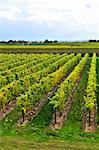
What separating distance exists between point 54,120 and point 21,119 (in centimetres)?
166

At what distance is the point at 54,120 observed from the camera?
59.8 ft

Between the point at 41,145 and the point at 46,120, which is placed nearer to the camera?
the point at 41,145

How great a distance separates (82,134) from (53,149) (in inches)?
104

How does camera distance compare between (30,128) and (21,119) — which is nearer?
(30,128)

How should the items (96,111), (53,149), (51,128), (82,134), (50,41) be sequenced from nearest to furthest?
(53,149) < (82,134) < (51,128) < (96,111) < (50,41)

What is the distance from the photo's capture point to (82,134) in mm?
15773

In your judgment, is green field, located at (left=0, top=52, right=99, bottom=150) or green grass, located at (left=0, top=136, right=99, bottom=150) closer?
green grass, located at (left=0, top=136, right=99, bottom=150)

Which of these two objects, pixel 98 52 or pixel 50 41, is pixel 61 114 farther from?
pixel 50 41

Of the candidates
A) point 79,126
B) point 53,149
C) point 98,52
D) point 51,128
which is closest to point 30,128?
point 51,128

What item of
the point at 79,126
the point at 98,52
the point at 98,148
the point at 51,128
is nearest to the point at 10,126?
the point at 51,128

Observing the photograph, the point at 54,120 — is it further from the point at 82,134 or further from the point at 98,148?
the point at 98,148

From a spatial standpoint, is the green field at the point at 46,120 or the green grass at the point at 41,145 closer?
the green grass at the point at 41,145

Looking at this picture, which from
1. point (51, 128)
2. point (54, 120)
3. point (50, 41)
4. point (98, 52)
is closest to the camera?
point (51, 128)

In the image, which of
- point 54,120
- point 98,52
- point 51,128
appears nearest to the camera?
point 51,128
